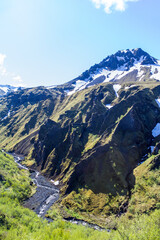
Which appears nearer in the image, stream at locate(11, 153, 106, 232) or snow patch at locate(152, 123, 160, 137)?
stream at locate(11, 153, 106, 232)

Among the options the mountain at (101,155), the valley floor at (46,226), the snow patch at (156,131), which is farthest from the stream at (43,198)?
the snow patch at (156,131)

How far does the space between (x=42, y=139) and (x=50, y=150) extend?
25039 mm

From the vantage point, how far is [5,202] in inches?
2544

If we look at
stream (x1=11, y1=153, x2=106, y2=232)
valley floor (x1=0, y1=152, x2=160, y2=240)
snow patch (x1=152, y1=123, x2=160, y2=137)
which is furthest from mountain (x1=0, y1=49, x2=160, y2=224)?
valley floor (x1=0, y1=152, x2=160, y2=240)

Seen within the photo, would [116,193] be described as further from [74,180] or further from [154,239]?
[154,239]

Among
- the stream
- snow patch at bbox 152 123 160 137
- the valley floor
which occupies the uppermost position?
the valley floor

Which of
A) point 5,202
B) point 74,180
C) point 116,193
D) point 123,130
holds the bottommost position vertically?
point 116,193

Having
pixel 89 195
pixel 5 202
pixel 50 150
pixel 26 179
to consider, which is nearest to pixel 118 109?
pixel 50 150

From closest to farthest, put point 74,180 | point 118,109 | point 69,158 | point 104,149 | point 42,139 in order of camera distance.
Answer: point 74,180 < point 104,149 < point 69,158 < point 118,109 < point 42,139

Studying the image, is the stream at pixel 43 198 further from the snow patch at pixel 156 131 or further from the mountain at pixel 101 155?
the snow patch at pixel 156 131

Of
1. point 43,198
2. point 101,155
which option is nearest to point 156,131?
point 101,155

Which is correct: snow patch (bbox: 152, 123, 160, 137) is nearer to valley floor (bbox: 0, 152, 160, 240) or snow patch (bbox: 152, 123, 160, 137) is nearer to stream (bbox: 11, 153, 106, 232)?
valley floor (bbox: 0, 152, 160, 240)

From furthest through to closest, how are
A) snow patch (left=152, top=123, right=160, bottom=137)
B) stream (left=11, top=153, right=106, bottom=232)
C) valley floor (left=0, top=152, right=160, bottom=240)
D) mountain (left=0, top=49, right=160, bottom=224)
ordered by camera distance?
1. snow patch (left=152, top=123, right=160, bottom=137)
2. mountain (left=0, top=49, right=160, bottom=224)
3. stream (left=11, top=153, right=106, bottom=232)
4. valley floor (left=0, top=152, right=160, bottom=240)

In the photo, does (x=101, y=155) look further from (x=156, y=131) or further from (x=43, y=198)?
(x=156, y=131)
